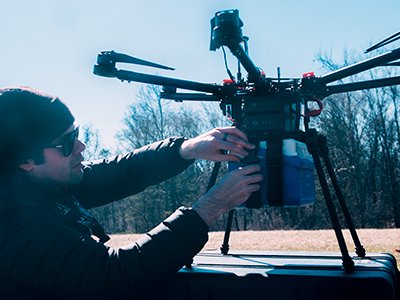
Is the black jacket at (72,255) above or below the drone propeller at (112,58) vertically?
below

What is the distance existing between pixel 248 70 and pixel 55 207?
1.08 meters

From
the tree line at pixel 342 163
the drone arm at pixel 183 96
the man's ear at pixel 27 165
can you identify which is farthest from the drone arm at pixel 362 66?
the tree line at pixel 342 163

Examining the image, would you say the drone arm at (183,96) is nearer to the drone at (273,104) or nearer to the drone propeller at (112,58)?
the drone at (273,104)

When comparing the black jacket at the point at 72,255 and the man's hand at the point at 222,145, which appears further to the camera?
the man's hand at the point at 222,145

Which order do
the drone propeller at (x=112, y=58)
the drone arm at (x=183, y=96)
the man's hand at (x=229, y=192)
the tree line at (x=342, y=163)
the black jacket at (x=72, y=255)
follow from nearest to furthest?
the black jacket at (x=72, y=255) < the man's hand at (x=229, y=192) < the drone propeller at (x=112, y=58) < the drone arm at (x=183, y=96) < the tree line at (x=342, y=163)

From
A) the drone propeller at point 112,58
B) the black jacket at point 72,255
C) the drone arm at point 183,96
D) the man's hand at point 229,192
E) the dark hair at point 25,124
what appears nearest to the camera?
the black jacket at point 72,255

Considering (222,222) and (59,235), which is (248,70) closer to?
(59,235)

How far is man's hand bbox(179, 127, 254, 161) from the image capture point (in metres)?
1.98

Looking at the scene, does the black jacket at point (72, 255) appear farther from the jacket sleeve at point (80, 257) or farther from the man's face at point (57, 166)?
the man's face at point (57, 166)

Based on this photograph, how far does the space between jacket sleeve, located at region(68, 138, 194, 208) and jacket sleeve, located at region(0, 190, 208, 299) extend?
80cm

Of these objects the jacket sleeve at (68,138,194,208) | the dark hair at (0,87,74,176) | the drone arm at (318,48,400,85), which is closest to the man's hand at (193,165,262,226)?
the drone arm at (318,48,400,85)

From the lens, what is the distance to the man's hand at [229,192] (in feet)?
6.25

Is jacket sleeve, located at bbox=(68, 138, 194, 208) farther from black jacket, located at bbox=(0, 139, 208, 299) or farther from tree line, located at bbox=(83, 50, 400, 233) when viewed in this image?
tree line, located at bbox=(83, 50, 400, 233)

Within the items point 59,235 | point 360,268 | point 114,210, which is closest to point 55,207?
point 59,235
